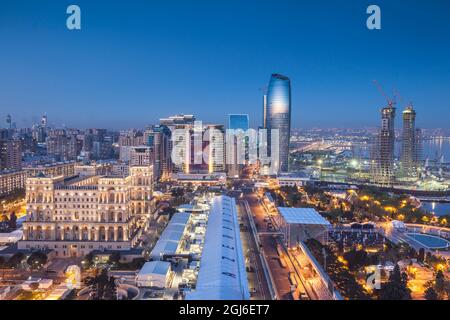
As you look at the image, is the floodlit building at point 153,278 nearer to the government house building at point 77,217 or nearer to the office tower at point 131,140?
the government house building at point 77,217

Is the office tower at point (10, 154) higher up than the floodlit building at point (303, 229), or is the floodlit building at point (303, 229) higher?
the office tower at point (10, 154)

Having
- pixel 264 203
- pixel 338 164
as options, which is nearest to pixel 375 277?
pixel 264 203

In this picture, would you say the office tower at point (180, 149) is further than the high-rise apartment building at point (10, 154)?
Yes

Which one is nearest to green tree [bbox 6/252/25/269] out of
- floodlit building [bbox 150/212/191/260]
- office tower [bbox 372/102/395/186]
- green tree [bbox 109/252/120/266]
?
green tree [bbox 109/252/120/266]

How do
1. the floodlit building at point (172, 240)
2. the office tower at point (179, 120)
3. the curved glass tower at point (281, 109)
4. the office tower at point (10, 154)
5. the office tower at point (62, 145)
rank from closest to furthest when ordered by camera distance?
the floodlit building at point (172, 240) < the office tower at point (10, 154) < the office tower at point (62, 145) < the curved glass tower at point (281, 109) < the office tower at point (179, 120)

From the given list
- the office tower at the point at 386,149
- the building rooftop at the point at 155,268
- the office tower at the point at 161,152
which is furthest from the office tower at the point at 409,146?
the building rooftop at the point at 155,268

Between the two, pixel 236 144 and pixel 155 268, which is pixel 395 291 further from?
pixel 236 144

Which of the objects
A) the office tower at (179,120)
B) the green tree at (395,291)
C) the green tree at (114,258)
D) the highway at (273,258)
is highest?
the office tower at (179,120)
